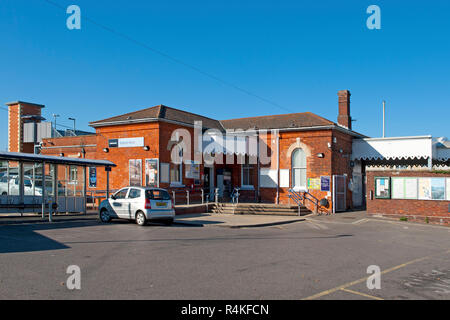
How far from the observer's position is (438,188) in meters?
17.9

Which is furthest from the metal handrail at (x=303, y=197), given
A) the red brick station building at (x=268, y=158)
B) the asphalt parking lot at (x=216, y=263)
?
the asphalt parking lot at (x=216, y=263)

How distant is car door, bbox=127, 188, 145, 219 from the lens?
15562mm

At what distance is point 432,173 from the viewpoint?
717 inches

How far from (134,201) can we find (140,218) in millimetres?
727

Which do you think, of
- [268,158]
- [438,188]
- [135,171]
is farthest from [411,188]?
[135,171]

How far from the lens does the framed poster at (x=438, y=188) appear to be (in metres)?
17.9

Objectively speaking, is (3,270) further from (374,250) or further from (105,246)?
(374,250)

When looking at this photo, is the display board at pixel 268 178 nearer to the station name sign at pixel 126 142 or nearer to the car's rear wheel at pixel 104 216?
the station name sign at pixel 126 142

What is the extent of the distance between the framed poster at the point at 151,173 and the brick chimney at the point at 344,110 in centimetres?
1344

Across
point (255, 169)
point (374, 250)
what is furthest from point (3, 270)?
point (255, 169)

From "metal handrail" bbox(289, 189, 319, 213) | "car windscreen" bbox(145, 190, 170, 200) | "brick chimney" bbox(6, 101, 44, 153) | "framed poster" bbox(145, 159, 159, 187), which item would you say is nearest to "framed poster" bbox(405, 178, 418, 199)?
"metal handrail" bbox(289, 189, 319, 213)

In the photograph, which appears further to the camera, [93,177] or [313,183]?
[93,177]

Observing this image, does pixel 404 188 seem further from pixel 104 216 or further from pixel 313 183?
pixel 104 216
